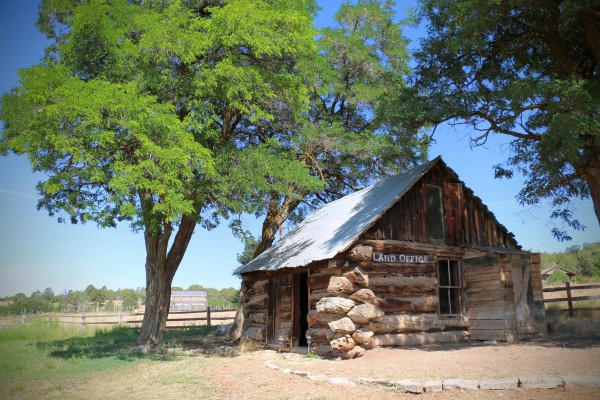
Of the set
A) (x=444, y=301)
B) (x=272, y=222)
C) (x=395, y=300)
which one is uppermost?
(x=272, y=222)

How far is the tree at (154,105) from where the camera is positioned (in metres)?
12.5

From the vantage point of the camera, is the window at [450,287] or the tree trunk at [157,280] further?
the tree trunk at [157,280]

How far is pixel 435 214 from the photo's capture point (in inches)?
634

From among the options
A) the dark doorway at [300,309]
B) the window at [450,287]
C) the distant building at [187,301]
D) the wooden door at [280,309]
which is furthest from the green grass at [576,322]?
the distant building at [187,301]

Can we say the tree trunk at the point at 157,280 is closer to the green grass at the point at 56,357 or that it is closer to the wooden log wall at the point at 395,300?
the green grass at the point at 56,357

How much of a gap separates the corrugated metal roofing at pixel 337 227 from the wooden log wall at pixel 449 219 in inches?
17.2

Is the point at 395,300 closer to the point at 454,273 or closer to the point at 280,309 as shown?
the point at 454,273

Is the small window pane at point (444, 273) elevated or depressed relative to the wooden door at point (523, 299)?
elevated

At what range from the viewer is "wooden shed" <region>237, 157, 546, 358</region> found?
13227 millimetres

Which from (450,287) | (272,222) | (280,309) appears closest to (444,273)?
(450,287)

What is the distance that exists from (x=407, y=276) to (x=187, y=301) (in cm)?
4284

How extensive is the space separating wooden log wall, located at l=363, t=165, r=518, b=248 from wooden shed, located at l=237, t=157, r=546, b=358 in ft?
0.12

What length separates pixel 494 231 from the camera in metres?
17.1

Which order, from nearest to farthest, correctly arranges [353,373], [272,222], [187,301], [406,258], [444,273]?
[353,373]
[406,258]
[444,273]
[272,222]
[187,301]
